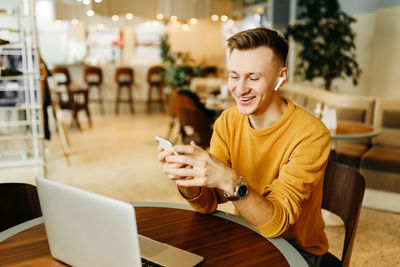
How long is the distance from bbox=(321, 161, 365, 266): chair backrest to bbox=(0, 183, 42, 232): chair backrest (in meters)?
1.14

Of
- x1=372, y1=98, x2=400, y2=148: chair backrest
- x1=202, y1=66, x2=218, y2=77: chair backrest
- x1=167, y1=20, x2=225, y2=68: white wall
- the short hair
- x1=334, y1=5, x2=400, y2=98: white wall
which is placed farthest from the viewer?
x1=167, y1=20, x2=225, y2=68: white wall

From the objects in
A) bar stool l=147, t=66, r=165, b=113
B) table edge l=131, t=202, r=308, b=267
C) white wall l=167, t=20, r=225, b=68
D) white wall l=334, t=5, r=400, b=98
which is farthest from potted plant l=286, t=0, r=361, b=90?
white wall l=167, t=20, r=225, b=68

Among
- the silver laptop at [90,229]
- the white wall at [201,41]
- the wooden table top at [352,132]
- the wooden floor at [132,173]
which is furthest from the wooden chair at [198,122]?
the white wall at [201,41]

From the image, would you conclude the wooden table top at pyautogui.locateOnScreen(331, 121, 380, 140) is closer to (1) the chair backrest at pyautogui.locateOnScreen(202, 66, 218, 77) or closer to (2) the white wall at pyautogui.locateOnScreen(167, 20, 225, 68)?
(1) the chair backrest at pyautogui.locateOnScreen(202, 66, 218, 77)

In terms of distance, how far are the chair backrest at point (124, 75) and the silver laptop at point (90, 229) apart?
8005 mm

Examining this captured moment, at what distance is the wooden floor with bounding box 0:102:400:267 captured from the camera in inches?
107

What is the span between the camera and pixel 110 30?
11.3 metres

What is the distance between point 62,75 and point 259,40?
8138 millimetres

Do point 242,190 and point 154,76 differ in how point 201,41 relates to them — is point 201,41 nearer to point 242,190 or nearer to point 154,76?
point 154,76

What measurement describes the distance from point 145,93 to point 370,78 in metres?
5.24

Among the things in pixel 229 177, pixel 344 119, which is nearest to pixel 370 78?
pixel 344 119

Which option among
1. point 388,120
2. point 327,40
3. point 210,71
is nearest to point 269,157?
point 388,120

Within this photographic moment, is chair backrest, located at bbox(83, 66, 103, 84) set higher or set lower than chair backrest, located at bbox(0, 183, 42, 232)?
higher

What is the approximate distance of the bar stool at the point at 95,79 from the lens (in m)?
8.58
